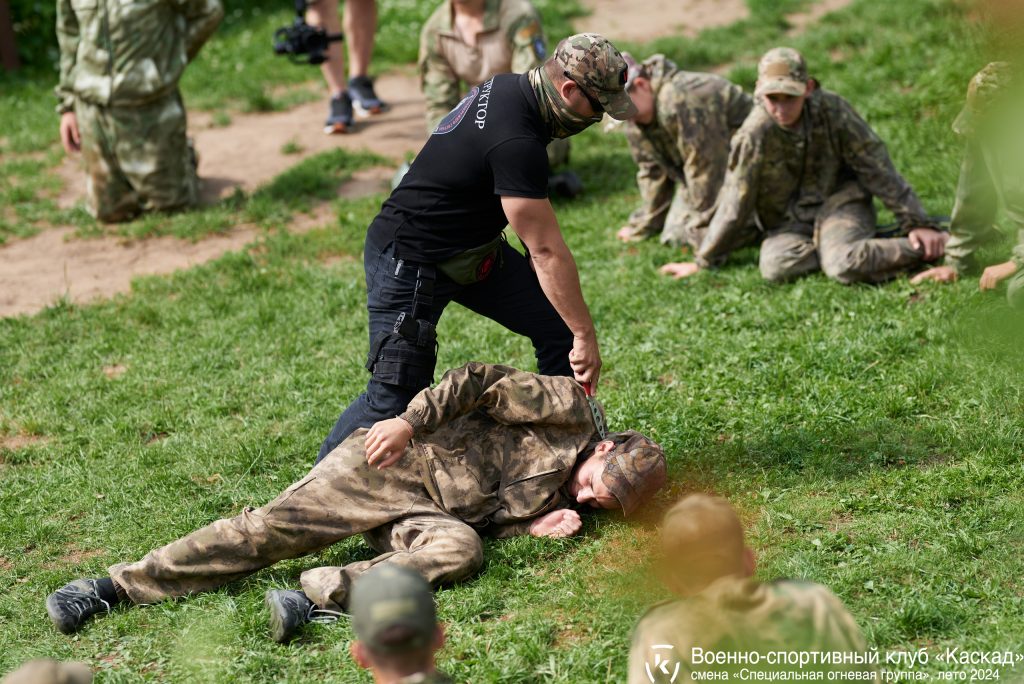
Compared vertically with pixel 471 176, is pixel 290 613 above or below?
below

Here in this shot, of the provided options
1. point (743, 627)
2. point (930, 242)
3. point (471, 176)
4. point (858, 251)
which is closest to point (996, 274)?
point (930, 242)

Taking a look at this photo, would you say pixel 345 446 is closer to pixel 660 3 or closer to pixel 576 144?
pixel 576 144

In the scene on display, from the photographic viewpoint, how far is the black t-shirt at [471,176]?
4395mm

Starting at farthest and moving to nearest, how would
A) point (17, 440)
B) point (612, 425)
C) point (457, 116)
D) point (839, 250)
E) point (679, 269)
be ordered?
point (679, 269), point (839, 250), point (17, 440), point (612, 425), point (457, 116)

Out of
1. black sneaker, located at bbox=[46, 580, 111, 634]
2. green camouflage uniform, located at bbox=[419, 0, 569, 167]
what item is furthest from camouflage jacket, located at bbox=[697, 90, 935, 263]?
black sneaker, located at bbox=[46, 580, 111, 634]

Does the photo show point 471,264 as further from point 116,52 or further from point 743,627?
point 116,52

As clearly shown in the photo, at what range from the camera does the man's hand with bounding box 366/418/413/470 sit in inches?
174

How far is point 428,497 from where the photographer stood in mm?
4664

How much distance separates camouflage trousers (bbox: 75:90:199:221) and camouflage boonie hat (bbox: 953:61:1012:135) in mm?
7819

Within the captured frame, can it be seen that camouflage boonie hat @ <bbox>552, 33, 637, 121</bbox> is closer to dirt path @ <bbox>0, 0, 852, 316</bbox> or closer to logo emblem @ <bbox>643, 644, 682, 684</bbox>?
logo emblem @ <bbox>643, 644, 682, 684</bbox>

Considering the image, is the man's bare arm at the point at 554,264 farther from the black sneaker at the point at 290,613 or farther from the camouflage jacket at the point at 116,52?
the camouflage jacket at the point at 116,52

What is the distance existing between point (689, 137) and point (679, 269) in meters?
0.94

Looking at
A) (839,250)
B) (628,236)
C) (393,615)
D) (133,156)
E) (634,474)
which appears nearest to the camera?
(393,615)

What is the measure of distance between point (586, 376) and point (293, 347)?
274cm
